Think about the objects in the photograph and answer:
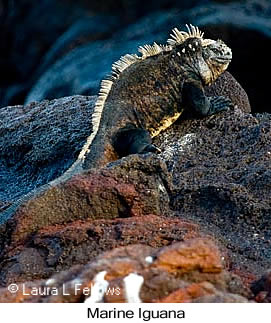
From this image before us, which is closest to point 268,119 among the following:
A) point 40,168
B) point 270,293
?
point 40,168

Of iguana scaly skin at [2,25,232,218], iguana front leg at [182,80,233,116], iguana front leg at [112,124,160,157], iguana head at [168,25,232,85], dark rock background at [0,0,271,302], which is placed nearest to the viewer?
dark rock background at [0,0,271,302]

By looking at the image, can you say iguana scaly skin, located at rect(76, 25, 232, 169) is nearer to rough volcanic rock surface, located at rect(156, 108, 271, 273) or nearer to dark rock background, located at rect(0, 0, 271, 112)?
rough volcanic rock surface, located at rect(156, 108, 271, 273)

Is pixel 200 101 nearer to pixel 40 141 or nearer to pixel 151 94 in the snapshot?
pixel 151 94

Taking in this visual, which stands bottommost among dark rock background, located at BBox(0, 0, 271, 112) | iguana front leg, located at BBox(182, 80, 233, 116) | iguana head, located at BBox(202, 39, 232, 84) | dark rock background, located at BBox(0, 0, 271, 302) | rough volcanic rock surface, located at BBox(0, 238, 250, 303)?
rough volcanic rock surface, located at BBox(0, 238, 250, 303)

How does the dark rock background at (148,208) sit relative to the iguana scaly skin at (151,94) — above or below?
below

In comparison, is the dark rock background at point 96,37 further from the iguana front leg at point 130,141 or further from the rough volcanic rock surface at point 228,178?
the rough volcanic rock surface at point 228,178

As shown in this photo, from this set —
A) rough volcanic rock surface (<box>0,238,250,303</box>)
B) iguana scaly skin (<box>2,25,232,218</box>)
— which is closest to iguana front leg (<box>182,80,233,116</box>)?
iguana scaly skin (<box>2,25,232,218</box>)

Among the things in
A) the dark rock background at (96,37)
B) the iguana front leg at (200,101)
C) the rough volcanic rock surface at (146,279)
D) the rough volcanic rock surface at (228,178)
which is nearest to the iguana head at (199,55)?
the iguana front leg at (200,101)

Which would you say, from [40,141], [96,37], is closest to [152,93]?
[40,141]
